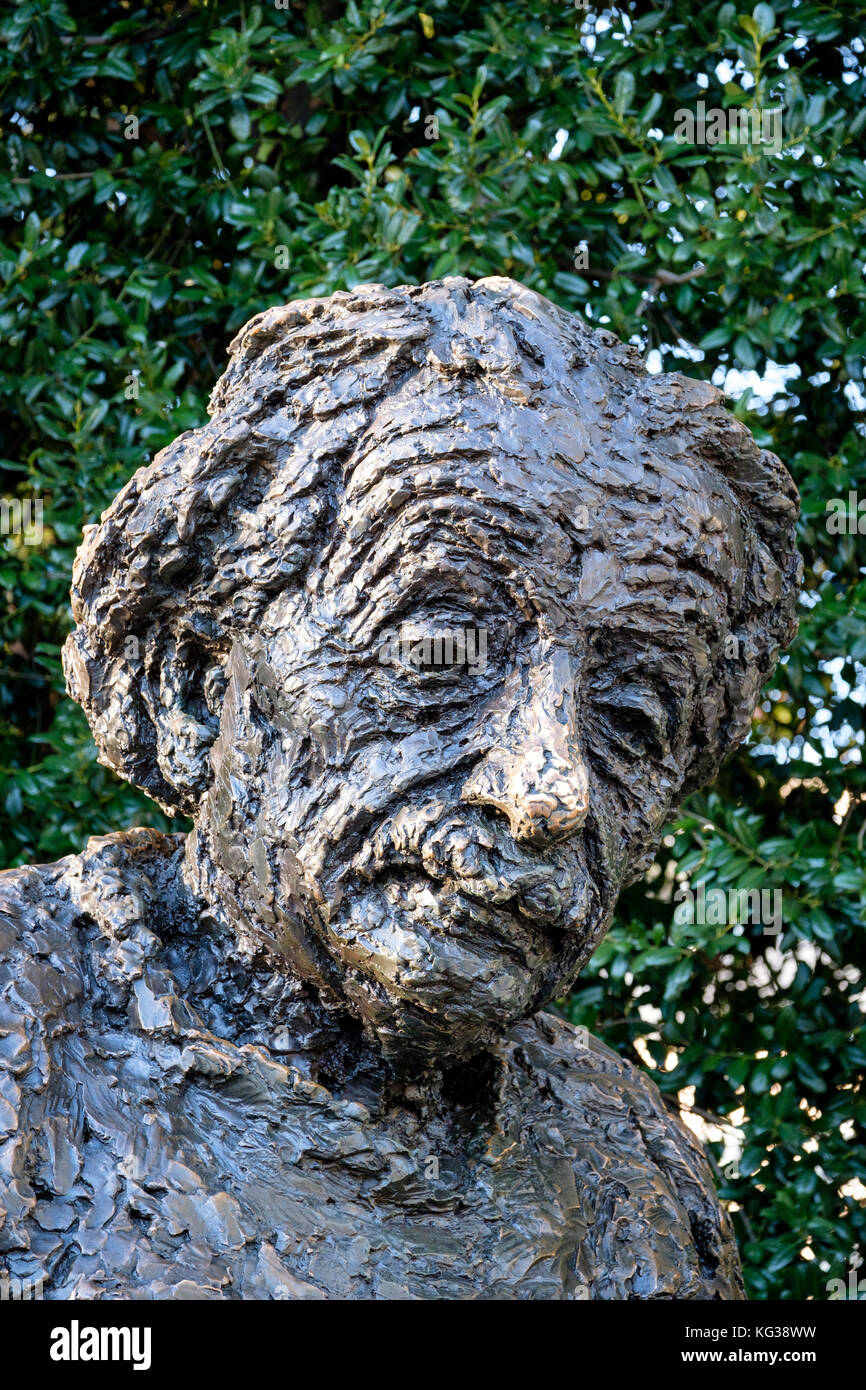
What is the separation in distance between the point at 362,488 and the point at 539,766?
1.40 feet

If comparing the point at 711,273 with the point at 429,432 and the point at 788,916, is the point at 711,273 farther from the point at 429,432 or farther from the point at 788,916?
the point at 429,432

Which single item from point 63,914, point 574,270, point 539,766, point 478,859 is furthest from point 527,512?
point 574,270

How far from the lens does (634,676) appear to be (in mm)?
2061

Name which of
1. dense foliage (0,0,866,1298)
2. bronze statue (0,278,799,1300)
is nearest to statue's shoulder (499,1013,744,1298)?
bronze statue (0,278,799,1300)

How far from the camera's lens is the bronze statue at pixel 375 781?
1.92m

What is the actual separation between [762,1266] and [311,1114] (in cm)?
202

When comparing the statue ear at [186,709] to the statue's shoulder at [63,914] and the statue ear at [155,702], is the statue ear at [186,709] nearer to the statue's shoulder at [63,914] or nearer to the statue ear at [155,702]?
the statue ear at [155,702]

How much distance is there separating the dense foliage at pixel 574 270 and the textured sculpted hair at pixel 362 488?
4.70ft

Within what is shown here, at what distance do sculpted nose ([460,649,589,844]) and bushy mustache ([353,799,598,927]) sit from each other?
3 centimetres

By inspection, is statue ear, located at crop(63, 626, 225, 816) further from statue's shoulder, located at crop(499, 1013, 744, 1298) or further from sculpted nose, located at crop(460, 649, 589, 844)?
statue's shoulder, located at crop(499, 1013, 744, 1298)

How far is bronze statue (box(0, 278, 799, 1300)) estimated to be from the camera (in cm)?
192

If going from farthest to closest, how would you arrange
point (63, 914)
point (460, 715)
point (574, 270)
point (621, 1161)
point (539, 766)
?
point (574, 270), point (621, 1161), point (63, 914), point (460, 715), point (539, 766)

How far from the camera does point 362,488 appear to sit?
78.0 inches

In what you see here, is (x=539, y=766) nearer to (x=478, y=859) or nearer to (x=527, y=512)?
(x=478, y=859)
